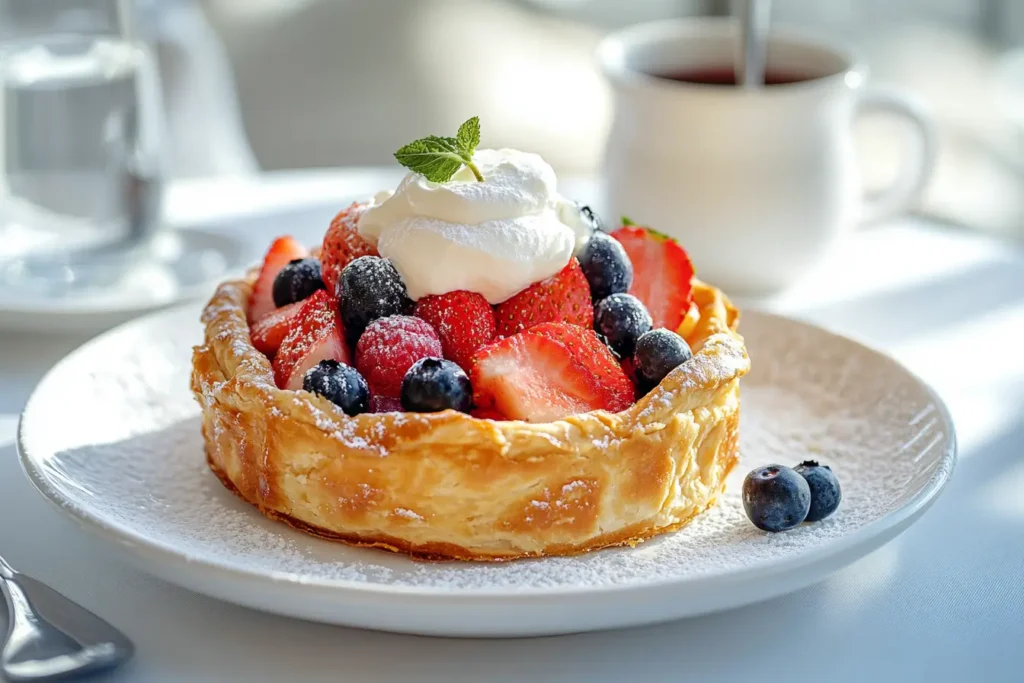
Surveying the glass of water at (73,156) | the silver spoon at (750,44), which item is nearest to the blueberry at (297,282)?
the glass of water at (73,156)

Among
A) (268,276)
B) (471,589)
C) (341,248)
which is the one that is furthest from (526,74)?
(471,589)

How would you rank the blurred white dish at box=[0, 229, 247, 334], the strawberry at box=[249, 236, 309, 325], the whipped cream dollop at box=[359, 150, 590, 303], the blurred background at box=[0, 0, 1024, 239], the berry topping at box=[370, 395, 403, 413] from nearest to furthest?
the berry topping at box=[370, 395, 403, 413] → the whipped cream dollop at box=[359, 150, 590, 303] → the strawberry at box=[249, 236, 309, 325] → the blurred white dish at box=[0, 229, 247, 334] → the blurred background at box=[0, 0, 1024, 239]

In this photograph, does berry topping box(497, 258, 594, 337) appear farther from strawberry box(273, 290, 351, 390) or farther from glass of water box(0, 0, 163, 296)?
glass of water box(0, 0, 163, 296)

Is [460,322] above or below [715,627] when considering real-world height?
above

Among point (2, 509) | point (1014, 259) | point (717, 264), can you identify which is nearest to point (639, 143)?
point (717, 264)

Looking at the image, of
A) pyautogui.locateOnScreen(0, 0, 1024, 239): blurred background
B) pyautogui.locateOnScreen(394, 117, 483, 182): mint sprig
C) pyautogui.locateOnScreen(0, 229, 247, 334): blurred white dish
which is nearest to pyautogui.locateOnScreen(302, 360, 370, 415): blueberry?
pyautogui.locateOnScreen(394, 117, 483, 182): mint sprig

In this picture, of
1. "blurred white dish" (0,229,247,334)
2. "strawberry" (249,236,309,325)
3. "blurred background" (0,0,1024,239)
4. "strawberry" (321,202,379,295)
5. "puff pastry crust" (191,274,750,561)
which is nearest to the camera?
"puff pastry crust" (191,274,750,561)

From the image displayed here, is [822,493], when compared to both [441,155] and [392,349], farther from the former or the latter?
[441,155]
